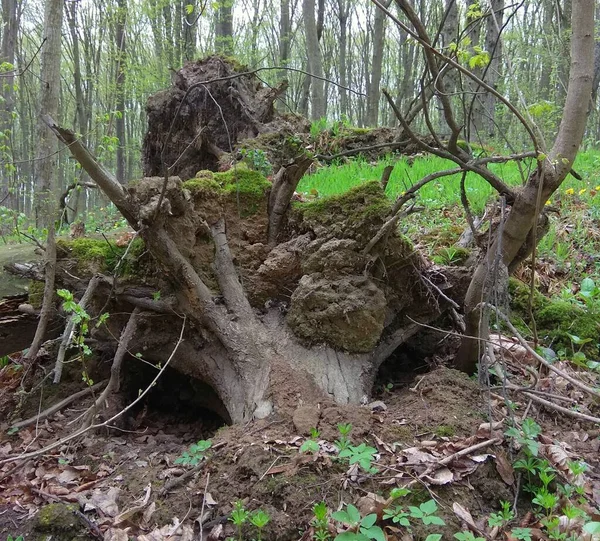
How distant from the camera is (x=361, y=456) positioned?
2.10 m

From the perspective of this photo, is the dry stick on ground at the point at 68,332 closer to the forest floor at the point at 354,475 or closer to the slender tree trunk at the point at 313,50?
the forest floor at the point at 354,475

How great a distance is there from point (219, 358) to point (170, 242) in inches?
36.4

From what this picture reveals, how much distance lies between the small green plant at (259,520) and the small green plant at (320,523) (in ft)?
0.67

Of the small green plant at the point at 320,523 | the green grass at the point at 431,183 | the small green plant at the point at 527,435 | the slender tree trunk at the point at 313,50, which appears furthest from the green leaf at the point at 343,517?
the slender tree trunk at the point at 313,50

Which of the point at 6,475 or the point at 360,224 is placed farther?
the point at 360,224

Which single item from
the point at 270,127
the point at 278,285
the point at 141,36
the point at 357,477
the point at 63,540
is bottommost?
the point at 63,540

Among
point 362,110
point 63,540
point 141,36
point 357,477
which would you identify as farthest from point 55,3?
point 362,110

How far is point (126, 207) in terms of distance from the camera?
2.93 m

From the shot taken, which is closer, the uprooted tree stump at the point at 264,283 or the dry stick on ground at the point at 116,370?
the dry stick on ground at the point at 116,370

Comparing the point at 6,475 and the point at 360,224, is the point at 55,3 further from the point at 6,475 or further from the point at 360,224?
the point at 6,475

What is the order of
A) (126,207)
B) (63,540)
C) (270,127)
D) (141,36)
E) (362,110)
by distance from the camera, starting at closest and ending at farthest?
(63,540) < (126,207) < (270,127) < (141,36) < (362,110)

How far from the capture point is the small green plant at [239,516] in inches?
77.0

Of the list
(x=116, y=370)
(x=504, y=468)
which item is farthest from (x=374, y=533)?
(x=116, y=370)

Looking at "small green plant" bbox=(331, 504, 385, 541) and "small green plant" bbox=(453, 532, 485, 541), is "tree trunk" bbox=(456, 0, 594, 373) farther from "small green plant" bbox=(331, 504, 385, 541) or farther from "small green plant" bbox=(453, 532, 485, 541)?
"small green plant" bbox=(331, 504, 385, 541)
